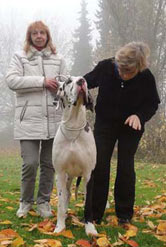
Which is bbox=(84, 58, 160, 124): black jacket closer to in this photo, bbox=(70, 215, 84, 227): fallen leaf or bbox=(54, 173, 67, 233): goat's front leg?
bbox=(54, 173, 67, 233): goat's front leg

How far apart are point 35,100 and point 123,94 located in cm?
115

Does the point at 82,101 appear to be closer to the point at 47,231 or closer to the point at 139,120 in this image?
the point at 139,120

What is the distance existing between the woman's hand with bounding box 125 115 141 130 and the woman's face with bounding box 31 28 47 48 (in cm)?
158

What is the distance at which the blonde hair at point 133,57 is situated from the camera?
161 inches

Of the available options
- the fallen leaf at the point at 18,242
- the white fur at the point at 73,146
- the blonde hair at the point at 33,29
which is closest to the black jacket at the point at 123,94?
the white fur at the point at 73,146

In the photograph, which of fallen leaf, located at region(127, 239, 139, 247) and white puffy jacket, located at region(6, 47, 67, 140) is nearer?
fallen leaf, located at region(127, 239, 139, 247)

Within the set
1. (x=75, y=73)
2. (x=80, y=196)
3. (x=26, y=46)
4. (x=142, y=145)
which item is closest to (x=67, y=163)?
(x=26, y=46)

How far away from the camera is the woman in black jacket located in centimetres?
443

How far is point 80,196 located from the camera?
6.68m

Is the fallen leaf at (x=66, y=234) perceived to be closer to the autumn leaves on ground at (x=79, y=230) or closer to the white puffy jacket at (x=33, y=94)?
the autumn leaves on ground at (x=79, y=230)

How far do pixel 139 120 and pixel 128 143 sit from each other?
1.16 feet

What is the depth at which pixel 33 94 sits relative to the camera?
469 cm

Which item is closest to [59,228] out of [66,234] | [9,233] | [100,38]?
[66,234]

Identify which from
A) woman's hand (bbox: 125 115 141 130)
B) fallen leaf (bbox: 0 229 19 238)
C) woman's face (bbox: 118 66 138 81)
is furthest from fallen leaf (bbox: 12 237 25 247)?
woman's face (bbox: 118 66 138 81)
